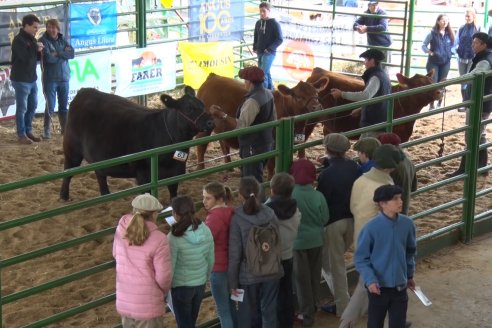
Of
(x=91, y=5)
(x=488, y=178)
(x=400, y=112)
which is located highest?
(x=91, y=5)

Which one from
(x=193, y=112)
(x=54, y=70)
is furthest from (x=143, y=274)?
(x=54, y=70)

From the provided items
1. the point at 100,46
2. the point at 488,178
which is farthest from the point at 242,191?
the point at 100,46

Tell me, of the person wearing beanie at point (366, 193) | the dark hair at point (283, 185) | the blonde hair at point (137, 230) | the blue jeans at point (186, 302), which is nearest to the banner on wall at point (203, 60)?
the person wearing beanie at point (366, 193)

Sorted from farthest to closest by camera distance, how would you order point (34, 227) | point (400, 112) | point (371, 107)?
point (400, 112) < point (371, 107) < point (34, 227)

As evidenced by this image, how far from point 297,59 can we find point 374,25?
1.57 metres

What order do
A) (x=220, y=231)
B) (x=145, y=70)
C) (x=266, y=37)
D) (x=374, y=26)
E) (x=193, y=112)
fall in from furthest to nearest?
(x=374, y=26), (x=266, y=37), (x=145, y=70), (x=193, y=112), (x=220, y=231)

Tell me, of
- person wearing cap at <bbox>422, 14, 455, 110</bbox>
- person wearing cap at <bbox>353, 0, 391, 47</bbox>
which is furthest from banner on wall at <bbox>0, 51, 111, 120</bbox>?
person wearing cap at <bbox>422, 14, 455, 110</bbox>

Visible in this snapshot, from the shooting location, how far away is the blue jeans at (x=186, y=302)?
5844 millimetres

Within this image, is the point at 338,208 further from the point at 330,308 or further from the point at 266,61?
the point at 266,61

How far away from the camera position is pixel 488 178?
438 inches

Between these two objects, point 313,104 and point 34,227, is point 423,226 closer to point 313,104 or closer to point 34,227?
point 313,104

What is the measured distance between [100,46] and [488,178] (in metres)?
6.22

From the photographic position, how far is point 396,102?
1098cm

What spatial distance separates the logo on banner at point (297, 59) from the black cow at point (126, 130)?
7.36m
